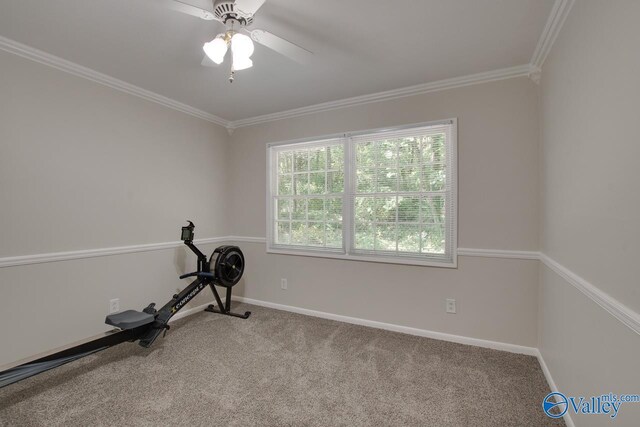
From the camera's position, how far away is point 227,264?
10.4ft

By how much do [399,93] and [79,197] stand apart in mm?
3156

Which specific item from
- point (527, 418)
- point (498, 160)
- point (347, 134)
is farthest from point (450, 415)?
point (347, 134)

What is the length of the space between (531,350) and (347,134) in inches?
105

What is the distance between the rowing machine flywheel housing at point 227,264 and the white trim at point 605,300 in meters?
2.91

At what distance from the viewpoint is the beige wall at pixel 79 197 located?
2139 millimetres

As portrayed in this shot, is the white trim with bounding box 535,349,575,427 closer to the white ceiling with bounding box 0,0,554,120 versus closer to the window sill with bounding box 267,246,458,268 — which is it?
the window sill with bounding box 267,246,458,268

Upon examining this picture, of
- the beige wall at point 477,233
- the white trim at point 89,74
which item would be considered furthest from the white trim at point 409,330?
the white trim at point 89,74

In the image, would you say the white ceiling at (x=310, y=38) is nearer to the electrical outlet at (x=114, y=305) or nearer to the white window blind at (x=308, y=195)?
the white window blind at (x=308, y=195)

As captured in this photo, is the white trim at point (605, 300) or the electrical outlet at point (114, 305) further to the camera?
the electrical outlet at point (114, 305)

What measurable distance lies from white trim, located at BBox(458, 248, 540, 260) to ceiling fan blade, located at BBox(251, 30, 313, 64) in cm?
215

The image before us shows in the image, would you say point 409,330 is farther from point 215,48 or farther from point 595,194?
point 215,48

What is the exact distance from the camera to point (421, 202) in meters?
2.88

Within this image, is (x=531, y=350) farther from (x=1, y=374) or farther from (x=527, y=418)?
(x=1, y=374)

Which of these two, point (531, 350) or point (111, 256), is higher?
point (111, 256)
